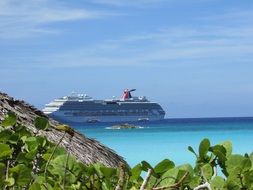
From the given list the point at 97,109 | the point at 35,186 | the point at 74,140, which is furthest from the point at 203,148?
the point at 97,109

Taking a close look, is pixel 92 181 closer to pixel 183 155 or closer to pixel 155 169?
pixel 155 169

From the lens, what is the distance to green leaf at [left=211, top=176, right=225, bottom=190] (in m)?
0.96

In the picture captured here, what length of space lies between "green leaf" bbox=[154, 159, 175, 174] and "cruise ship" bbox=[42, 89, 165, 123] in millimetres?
44085

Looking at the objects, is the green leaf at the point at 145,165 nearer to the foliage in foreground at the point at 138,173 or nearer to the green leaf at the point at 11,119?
the foliage in foreground at the point at 138,173

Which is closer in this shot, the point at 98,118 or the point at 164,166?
the point at 164,166

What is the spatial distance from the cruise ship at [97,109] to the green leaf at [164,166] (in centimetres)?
4408

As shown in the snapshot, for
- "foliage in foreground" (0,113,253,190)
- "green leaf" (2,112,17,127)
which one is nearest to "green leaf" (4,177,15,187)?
"foliage in foreground" (0,113,253,190)

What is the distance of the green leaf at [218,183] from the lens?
0.96 metres

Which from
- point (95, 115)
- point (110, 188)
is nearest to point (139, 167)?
point (110, 188)

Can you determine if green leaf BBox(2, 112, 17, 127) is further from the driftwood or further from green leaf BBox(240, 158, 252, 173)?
the driftwood

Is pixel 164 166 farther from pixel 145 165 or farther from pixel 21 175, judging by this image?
pixel 21 175

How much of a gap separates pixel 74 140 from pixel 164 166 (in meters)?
3.73

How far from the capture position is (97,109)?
4753 centimetres

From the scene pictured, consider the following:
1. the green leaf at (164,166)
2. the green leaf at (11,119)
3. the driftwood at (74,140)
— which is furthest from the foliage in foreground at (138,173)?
the driftwood at (74,140)
